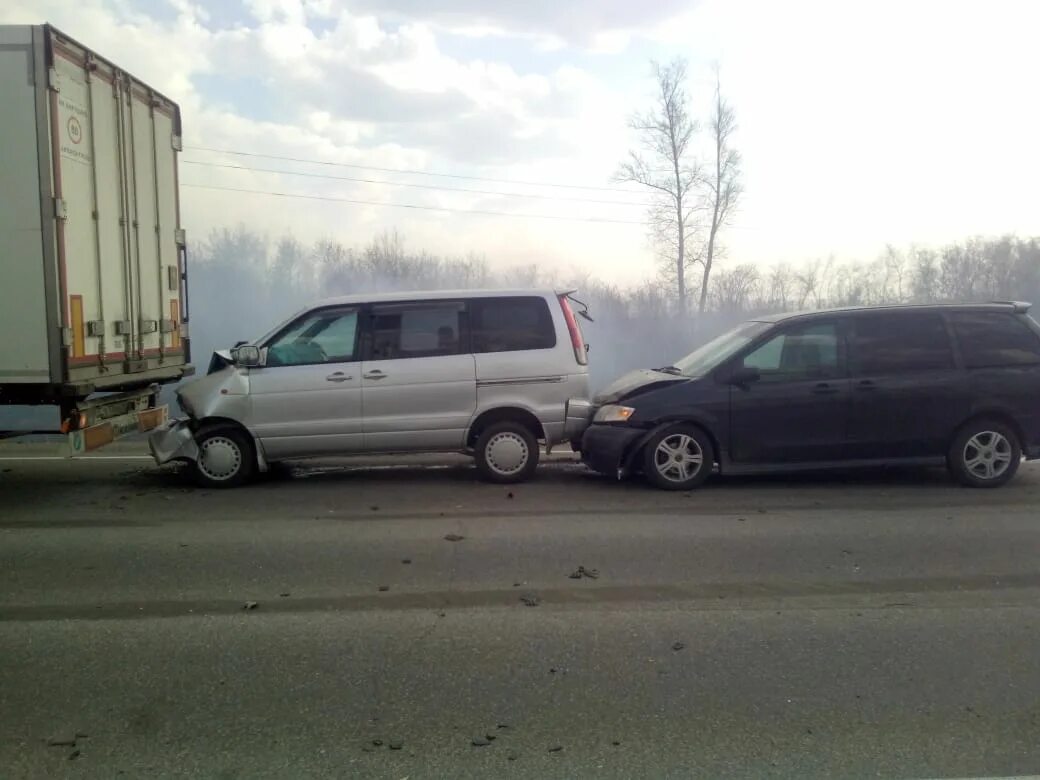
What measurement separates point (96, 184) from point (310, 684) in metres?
5.62

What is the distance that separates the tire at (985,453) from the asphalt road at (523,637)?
352 millimetres

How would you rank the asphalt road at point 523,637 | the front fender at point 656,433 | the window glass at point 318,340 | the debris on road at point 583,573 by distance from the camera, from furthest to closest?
the window glass at point 318,340 < the front fender at point 656,433 < the debris on road at point 583,573 < the asphalt road at point 523,637

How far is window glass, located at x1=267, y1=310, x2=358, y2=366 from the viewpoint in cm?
863

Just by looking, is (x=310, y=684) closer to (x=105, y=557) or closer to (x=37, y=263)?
(x=105, y=557)

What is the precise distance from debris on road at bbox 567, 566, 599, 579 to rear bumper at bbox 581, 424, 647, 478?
8.30 ft

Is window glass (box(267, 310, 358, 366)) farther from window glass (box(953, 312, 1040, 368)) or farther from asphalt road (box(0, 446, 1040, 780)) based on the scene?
window glass (box(953, 312, 1040, 368))

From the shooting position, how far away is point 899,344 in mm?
8422

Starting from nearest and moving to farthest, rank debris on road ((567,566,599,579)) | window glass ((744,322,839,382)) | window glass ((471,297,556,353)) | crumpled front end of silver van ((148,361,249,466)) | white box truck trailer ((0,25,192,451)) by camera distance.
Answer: debris on road ((567,566,599,579)) → white box truck trailer ((0,25,192,451)) → window glass ((744,322,839,382)) → crumpled front end of silver van ((148,361,249,466)) → window glass ((471,297,556,353))

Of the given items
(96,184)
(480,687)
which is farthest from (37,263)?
(480,687)

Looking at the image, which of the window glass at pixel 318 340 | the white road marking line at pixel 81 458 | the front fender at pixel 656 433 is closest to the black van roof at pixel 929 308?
the front fender at pixel 656 433

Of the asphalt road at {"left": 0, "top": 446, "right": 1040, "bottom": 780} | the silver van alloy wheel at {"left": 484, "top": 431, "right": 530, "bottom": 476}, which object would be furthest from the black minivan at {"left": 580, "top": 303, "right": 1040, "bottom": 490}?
the silver van alloy wheel at {"left": 484, "top": 431, "right": 530, "bottom": 476}

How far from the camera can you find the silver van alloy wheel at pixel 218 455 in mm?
8547

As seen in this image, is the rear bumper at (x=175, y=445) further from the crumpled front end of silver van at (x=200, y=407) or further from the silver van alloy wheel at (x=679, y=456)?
the silver van alloy wheel at (x=679, y=456)

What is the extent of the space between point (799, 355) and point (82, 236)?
6.76 m
